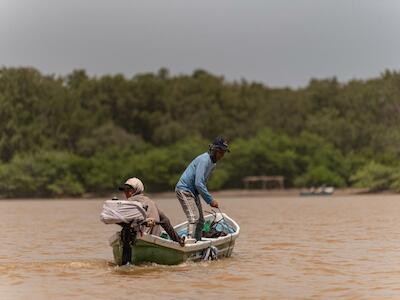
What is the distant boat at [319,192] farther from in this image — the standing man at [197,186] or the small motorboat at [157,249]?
the standing man at [197,186]

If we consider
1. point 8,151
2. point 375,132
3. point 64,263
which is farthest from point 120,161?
point 64,263

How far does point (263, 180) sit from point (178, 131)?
11.1m

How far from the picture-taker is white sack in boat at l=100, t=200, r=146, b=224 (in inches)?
564

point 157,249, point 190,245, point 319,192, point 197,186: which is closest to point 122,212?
point 157,249

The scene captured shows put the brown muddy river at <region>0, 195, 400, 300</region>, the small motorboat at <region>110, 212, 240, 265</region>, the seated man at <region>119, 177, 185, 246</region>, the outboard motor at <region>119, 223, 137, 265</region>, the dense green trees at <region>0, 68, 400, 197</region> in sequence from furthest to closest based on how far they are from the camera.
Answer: the dense green trees at <region>0, 68, 400, 197</region> < the seated man at <region>119, 177, 185, 246</region> < the small motorboat at <region>110, 212, 240, 265</region> < the outboard motor at <region>119, 223, 137, 265</region> < the brown muddy river at <region>0, 195, 400, 300</region>

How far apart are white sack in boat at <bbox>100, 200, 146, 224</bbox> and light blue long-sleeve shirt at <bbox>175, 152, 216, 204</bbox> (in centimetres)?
182

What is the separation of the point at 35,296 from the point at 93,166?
210 feet

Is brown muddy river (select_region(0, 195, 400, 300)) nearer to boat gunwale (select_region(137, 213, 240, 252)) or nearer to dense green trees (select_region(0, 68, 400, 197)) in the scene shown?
boat gunwale (select_region(137, 213, 240, 252))

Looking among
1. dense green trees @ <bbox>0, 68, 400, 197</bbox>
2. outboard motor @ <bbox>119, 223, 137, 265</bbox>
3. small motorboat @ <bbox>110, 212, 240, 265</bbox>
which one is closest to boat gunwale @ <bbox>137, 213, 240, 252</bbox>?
small motorboat @ <bbox>110, 212, 240, 265</bbox>

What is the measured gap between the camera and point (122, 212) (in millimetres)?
14383

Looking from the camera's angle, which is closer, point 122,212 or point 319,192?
point 122,212

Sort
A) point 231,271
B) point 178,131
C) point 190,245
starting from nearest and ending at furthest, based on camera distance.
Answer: point 231,271
point 190,245
point 178,131

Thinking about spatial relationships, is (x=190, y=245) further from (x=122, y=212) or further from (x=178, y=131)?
(x=178, y=131)

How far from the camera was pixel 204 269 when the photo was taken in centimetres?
1517
